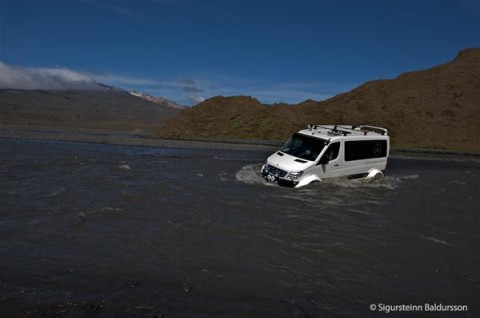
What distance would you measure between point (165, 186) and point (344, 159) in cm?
631

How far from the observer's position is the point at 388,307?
18.9ft

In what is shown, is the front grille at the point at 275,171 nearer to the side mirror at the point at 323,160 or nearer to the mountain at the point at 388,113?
the side mirror at the point at 323,160

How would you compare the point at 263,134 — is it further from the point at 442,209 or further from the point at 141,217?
the point at 141,217

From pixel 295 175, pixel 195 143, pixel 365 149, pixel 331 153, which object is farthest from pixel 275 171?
pixel 195 143

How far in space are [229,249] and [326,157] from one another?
7823mm

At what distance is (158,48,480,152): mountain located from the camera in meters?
43.8

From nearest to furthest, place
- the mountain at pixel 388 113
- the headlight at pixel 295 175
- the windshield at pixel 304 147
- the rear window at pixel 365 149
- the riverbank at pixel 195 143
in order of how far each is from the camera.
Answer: the headlight at pixel 295 175
the windshield at pixel 304 147
the rear window at pixel 365 149
the riverbank at pixel 195 143
the mountain at pixel 388 113

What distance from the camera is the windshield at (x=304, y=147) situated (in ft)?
49.1

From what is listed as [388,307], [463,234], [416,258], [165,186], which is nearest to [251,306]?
[388,307]

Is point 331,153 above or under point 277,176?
above

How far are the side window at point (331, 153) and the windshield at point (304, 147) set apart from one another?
24 centimetres

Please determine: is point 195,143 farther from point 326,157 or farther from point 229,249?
point 229,249

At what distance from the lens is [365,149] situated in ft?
53.7

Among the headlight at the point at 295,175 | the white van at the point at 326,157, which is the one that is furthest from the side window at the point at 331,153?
the headlight at the point at 295,175
